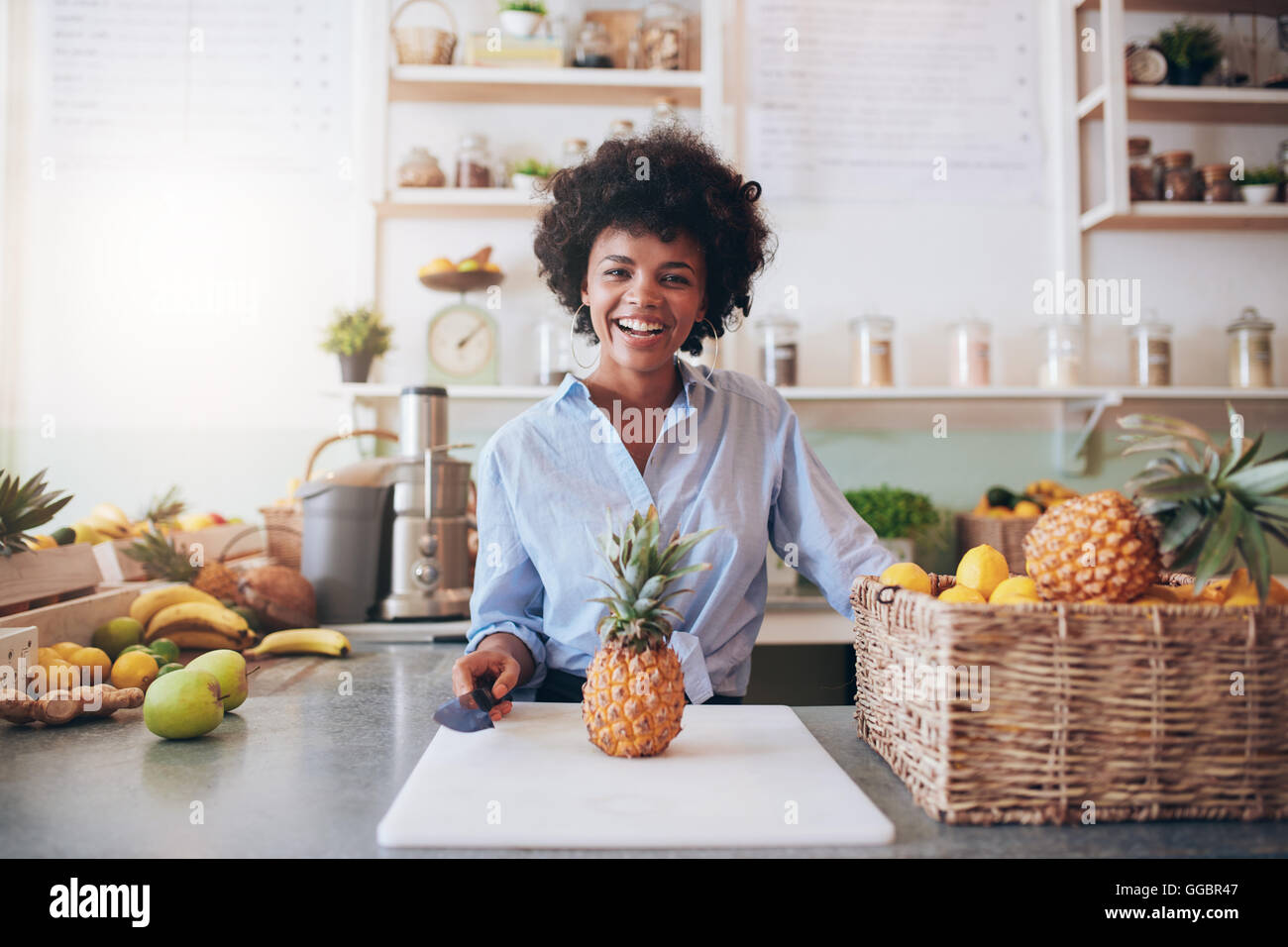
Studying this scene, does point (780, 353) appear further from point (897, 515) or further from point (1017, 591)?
point (1017, 591)

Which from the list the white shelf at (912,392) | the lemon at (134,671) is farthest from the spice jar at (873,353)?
the lemon at (134,671)

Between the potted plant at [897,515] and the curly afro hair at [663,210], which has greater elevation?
the curly afro hair at [663,210]

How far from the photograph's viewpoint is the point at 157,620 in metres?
1.52

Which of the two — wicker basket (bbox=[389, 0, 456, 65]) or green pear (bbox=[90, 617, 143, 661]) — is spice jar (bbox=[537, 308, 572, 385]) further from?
green pear (bbox=[90, 617, 143, 661])

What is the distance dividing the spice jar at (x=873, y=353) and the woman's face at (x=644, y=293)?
4.54 ft

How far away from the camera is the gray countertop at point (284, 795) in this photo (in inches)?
25.5

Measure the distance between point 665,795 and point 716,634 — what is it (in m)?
0.54

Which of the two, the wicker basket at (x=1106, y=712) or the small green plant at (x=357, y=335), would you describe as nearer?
the wicker basket at (x=1106, y=712)

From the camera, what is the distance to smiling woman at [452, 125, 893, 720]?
1.23m

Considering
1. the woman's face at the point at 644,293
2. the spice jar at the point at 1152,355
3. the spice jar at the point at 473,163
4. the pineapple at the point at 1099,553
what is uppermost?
the spice jar at the point at 473,163

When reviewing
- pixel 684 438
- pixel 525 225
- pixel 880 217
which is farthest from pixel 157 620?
pixel 880 217

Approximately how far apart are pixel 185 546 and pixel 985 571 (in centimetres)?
177

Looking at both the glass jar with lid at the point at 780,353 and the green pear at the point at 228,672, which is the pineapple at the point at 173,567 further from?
the glass jar with lid at the point at 780,353

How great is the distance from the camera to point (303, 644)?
61.1 inches
